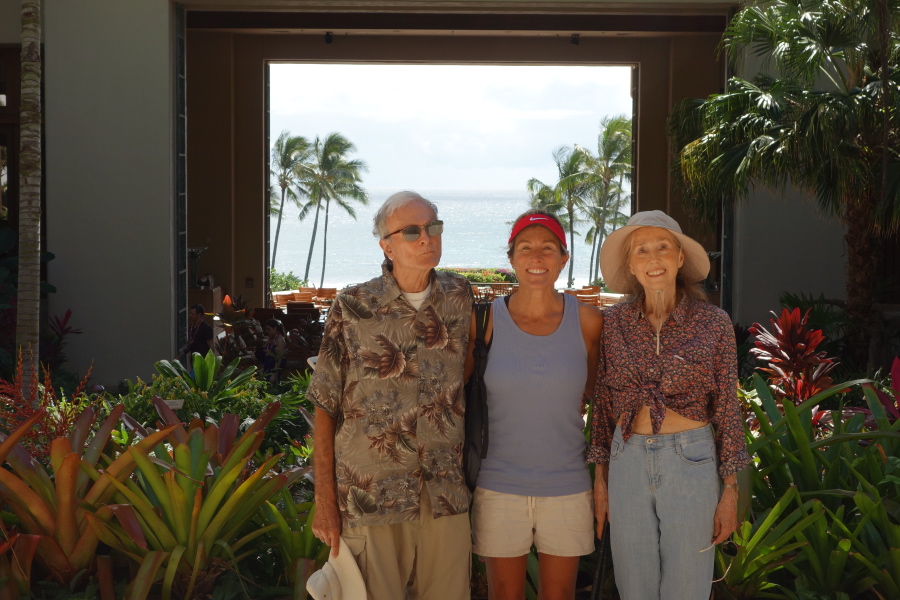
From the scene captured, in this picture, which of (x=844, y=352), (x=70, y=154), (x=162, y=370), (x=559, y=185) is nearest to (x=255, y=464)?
(x=162, y=370)

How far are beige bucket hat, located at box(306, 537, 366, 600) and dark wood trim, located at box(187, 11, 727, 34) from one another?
1006 cm

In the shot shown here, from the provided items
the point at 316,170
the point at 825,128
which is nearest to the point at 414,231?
the point at 825,128

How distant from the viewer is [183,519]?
2.91m

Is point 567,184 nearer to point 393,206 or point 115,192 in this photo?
point 115,192

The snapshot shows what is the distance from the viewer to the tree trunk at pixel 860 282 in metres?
7.44

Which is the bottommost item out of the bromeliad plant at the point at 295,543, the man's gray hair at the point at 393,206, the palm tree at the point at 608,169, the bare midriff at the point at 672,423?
the bromeliad plant at the point at 295,543

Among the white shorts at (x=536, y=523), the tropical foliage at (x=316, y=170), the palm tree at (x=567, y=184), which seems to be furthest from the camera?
the tropical foliage at (x=316, y=170)

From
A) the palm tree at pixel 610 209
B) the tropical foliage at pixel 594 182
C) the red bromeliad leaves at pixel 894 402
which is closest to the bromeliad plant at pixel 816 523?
the red bromeliad leaves at pixel 894 402

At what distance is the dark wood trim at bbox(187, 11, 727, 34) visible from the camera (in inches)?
472

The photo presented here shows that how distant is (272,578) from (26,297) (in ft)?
10.1

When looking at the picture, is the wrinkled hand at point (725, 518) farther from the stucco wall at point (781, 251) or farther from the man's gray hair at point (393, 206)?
the stucco wall at point (781, 251)

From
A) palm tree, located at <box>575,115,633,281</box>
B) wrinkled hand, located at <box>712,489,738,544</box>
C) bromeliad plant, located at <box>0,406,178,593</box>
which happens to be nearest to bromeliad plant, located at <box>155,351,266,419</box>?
bromeliad plant, located at <box>0,406,178,593</box>

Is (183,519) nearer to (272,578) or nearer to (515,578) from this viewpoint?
(272,578)

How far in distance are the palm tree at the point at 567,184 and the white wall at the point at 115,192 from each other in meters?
27.0
